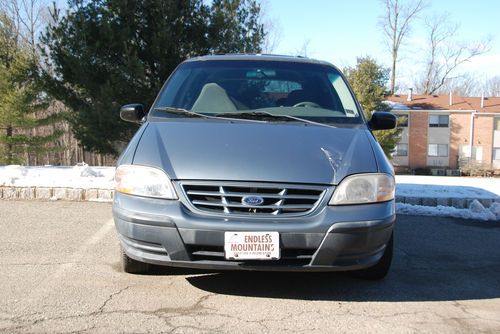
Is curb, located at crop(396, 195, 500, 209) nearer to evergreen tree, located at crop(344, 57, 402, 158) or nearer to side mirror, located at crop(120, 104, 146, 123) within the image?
side mirror, located at crop(120, 104, 146, 123)

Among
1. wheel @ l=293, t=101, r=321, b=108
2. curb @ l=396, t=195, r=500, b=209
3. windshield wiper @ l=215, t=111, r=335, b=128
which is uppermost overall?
wheel @ l=293, t=101, r=321, b=108

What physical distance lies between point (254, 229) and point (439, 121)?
43.9 meters

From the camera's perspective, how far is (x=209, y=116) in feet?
13.1

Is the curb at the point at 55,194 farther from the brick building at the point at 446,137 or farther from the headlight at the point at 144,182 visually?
the brick building at the point at 446,137

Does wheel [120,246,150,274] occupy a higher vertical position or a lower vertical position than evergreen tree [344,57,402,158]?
lower

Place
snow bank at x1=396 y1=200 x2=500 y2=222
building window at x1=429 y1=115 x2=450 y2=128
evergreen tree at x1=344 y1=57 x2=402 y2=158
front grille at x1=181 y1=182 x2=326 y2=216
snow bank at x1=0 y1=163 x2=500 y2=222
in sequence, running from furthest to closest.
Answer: building window at x1=429 y1=115 x2=450 y2=128 → evergreen tree at x1=344 y1=57 x2=402 y2=158 → snow bank at x1=0 y1=163 x2=500 y2=222 → snow bank at x1=396 y1=200 x2=500 y2=222 → front grille at x1=181 y1=182 x2=326 y2=216

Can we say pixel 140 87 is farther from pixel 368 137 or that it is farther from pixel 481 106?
pixel 481 106

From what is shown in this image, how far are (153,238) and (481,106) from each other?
46778mm

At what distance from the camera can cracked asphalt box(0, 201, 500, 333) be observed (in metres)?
3.02

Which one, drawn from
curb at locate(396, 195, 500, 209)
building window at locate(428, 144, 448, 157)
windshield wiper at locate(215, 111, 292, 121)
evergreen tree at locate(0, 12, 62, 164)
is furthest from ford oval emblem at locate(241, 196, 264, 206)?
building window at locate(428, 144, 448, 157)

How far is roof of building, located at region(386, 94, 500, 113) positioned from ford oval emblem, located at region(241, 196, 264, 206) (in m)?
40.9

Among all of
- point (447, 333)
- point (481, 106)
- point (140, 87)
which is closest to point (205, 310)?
point (447, 333)

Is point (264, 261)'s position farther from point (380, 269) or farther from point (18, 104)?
point (18, 104)

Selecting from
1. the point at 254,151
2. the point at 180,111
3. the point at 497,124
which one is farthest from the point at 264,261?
the point at 497,124
